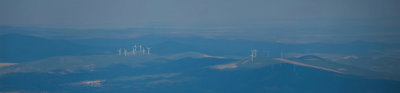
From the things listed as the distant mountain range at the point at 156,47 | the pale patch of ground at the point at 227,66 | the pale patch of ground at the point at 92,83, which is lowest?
the pale patch of ground at the point at 92,83

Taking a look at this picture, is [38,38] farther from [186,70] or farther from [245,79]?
[245,79]

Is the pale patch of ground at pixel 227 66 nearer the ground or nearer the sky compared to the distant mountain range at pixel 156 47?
nearer the ground

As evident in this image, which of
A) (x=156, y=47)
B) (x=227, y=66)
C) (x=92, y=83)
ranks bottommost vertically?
(x=92, y=83)

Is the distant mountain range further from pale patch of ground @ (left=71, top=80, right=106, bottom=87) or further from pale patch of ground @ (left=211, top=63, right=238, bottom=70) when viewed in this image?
pale patch of ground @ (left=71, top=80, right=106, bottom=87)

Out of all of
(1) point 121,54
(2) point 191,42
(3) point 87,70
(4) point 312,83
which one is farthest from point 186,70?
(4) point 312,83

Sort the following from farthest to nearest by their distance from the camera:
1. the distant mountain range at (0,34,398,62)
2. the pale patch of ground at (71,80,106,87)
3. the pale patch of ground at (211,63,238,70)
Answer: the distant mountain range at (0,34,398,62)
the pale patch of ground at (211,63,238,70)
the pale patch of ground at (71,80,106,87)

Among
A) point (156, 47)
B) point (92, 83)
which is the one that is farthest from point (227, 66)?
point (92, 83)

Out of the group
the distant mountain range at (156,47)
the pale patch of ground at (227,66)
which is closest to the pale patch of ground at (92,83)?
the distant mountain range at (156,47)

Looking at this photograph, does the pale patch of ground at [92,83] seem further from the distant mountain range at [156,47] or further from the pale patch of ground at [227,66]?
the pale patch of ground at [227,66]

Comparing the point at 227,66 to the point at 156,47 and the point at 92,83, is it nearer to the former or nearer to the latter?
the point at 156,47

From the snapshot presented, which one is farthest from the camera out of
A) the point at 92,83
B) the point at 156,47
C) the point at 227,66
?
the point at 156,47

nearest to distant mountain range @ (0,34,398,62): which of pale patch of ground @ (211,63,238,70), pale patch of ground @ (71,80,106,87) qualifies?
pale patch of ground @ (211,63,238,70)
